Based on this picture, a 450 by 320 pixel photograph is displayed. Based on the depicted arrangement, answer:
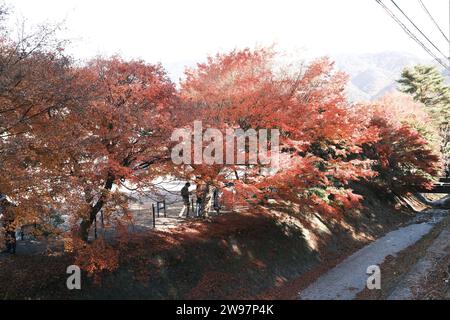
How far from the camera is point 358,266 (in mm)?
18234

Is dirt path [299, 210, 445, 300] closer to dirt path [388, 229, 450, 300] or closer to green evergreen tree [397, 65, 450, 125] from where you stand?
dirt path [388, 229, 450, 300]

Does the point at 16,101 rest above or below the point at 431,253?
above

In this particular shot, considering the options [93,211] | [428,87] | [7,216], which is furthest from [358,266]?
[428,87]

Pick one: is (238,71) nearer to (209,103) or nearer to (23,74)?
(209,103)

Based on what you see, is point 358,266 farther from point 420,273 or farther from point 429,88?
point 429,88

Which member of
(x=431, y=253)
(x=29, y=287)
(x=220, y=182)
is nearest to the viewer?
(x=29, y=287)

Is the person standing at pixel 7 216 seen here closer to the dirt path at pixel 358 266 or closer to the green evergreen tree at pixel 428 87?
the dirt path at pixel 358 266

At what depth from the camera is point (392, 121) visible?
30.8 meters

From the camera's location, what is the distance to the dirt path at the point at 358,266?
15067mm

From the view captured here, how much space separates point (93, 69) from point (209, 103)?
4458 millimetres

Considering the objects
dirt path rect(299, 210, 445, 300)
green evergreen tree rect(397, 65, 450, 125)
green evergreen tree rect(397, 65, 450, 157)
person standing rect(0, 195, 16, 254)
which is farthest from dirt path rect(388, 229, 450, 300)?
green evergreen tree rect(397, 65, 450, 125)

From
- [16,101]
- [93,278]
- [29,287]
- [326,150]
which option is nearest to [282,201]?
[326,150]

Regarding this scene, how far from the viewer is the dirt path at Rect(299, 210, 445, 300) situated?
1507cm

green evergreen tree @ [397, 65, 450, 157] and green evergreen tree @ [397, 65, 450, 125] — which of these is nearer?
green evergreen tree @ [397, 65, 450, 157]
